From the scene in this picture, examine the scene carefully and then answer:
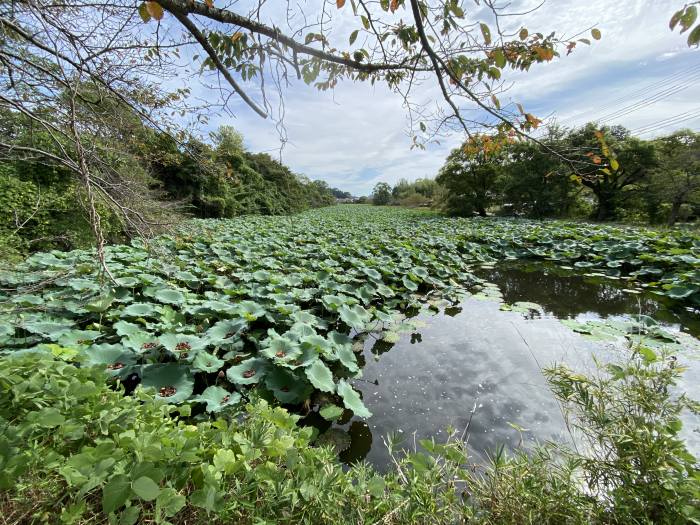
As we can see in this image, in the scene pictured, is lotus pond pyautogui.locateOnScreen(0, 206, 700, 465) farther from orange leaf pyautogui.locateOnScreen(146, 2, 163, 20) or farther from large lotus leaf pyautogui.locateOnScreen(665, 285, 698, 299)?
orange leaf pyautogui.locateOnScreen(146, 2, 163, 20)

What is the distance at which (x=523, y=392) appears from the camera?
2348 mm

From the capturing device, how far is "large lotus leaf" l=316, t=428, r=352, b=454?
1852mm

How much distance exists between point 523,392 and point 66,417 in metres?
2.77

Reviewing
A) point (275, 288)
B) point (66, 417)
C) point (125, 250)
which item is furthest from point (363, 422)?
point (125, 250)

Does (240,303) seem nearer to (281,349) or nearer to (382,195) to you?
(281,349)

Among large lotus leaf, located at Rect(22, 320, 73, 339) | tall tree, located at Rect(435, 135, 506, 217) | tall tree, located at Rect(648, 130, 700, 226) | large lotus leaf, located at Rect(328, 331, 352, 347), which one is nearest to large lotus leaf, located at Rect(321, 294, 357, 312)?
large lotus leaf, located at Rect(328, 331, 352, 347)

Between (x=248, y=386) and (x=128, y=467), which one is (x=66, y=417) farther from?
(x=248, y=386)

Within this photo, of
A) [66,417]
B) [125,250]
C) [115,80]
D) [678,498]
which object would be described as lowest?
[678,498]

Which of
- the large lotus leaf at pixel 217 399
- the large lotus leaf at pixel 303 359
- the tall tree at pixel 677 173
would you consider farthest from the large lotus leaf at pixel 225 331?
the tall tree at pixel 677 173

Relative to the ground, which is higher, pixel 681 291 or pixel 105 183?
pixel 105 183

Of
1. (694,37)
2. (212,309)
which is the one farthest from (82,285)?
(694,37)

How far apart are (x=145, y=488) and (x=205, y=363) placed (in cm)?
123

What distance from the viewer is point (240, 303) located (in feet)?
9.81


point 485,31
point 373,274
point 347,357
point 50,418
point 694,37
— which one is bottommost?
point 347,357
